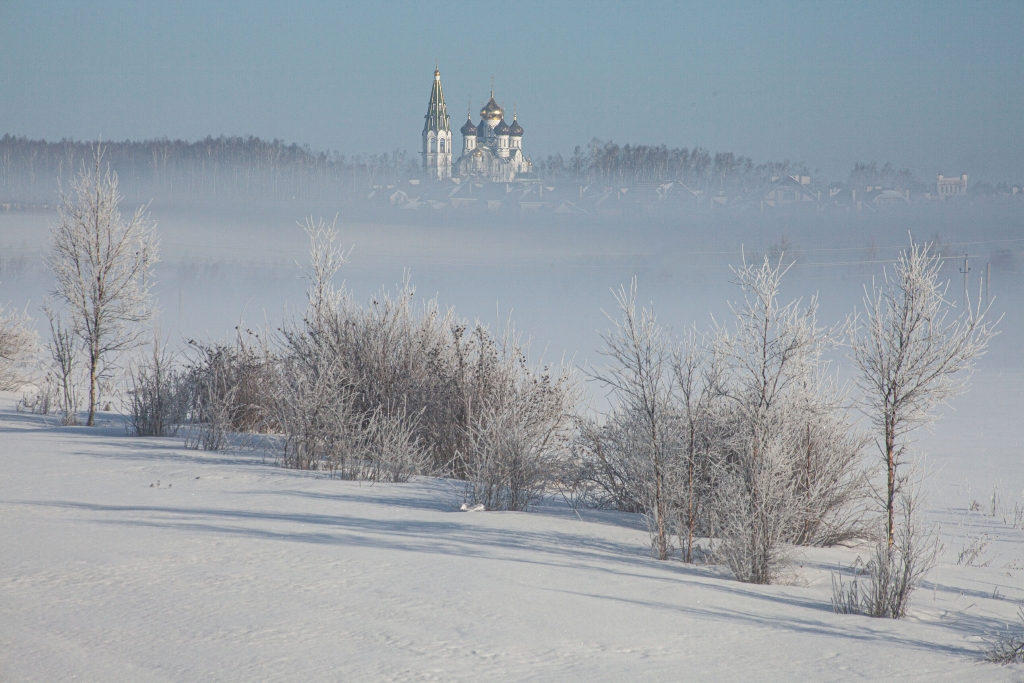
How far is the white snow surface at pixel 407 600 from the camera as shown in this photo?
3883 mm

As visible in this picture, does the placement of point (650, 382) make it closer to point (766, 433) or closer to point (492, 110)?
point (766, 433)

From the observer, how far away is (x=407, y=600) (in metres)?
Answer: 4.71

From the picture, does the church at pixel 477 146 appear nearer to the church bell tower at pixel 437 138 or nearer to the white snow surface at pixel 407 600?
the church bell tower at pixel 437 138

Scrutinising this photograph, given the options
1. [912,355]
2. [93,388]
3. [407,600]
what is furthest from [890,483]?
Answer: [93,388]

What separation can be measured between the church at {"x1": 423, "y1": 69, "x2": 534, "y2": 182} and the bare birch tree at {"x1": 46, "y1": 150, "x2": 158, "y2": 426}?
9856 cm

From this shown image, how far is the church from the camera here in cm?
11050

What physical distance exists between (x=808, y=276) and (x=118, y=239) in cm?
11554

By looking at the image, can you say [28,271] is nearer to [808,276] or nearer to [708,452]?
[808,276]

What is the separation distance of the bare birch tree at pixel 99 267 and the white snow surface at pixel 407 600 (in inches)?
201

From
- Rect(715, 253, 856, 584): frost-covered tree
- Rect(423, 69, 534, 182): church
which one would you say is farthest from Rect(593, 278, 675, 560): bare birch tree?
Rect(423, 69, 534, 182): church

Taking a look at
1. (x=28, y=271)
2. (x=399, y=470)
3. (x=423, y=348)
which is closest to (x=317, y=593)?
(x=399, y=470)

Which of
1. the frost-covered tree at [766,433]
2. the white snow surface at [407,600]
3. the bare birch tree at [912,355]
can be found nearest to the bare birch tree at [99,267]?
the white snow surface at [407,600]

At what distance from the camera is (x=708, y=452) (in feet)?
20.4

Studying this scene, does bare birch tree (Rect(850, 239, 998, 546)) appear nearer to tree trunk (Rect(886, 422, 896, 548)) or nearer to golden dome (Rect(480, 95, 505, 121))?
tree trunk (Rect(886, 422, 896, 548))
